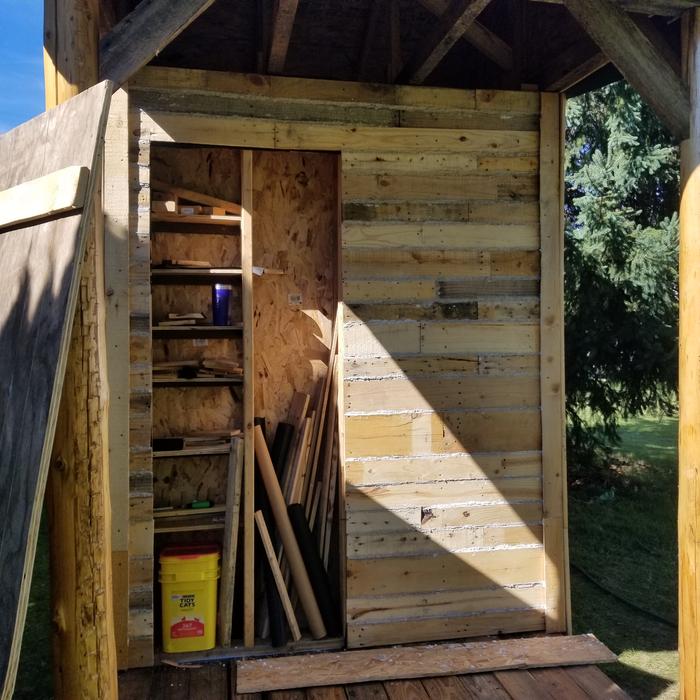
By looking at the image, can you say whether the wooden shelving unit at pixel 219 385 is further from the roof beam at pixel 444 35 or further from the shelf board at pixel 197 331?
the roof beam at pixel 444 35

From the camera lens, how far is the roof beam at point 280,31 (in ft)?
11.1

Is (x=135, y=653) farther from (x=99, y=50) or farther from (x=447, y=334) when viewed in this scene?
(x=99, y=50)

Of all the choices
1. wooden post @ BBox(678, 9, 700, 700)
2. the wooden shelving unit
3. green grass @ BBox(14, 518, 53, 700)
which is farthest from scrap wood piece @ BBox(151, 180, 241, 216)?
wooden post @ BBox(678, 9, 700, 700)

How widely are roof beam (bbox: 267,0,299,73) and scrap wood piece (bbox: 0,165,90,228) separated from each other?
6.01 feet

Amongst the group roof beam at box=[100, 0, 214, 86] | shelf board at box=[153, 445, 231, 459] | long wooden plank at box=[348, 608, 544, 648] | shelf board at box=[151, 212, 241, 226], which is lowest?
long wooden plank at box=[348, 608, 544, 648]

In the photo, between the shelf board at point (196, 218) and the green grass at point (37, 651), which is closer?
the green grass at point (37, 651)

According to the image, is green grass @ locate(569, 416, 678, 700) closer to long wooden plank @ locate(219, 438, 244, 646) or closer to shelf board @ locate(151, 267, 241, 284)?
long wooden plank @ locate(219, 438, 244, 646)

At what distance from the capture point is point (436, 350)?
4234 millimetres

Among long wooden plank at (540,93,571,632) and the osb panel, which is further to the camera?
the osb panel

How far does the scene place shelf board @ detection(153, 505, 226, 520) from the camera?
4051 millimetres

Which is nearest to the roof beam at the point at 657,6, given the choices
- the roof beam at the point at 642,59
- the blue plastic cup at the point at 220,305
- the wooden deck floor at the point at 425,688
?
the roof beam at the point at 642,59

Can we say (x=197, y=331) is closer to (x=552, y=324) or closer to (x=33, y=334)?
(x=552, y=324)

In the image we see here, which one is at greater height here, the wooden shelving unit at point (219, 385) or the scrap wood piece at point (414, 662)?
the wooden shelving unit at point (219, 385)

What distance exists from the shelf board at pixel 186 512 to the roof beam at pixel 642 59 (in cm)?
314
